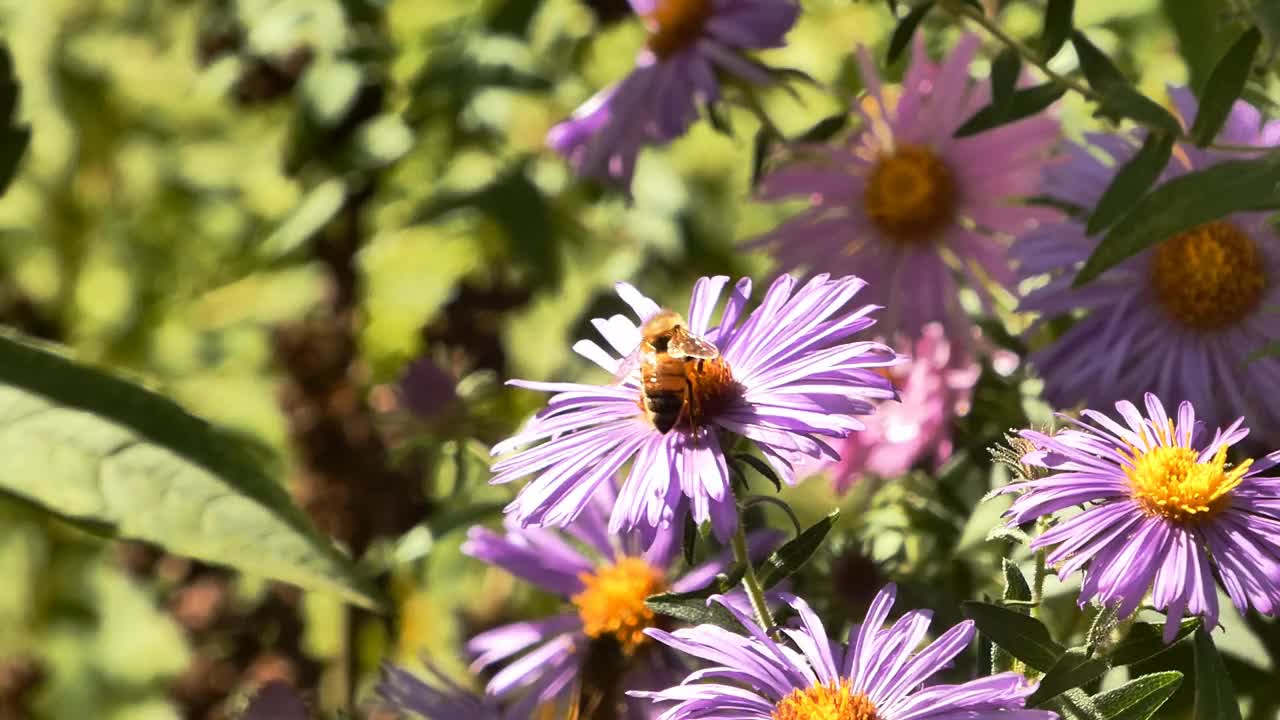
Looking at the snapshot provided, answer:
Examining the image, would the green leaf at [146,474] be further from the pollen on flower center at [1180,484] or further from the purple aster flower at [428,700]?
the pollen on flower center at [1180,484]

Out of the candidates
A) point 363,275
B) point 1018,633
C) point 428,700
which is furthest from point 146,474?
point 363,275

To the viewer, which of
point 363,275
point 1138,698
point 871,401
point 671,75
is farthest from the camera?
point 363,275

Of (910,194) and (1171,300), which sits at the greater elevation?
(910,194)

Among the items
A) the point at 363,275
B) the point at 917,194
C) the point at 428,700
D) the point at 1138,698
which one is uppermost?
the point at 363,275

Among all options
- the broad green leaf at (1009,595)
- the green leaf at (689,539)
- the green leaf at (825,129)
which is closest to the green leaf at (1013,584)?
the broad green leaf at (1009,595)

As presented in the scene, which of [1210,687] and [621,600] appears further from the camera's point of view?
[621,600]

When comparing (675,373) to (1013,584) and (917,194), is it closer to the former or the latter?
(1013,584)

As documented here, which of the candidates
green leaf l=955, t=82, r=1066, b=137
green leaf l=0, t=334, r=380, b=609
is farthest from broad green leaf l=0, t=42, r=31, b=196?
green leaf l=955, t=82, r=1066, b=137
